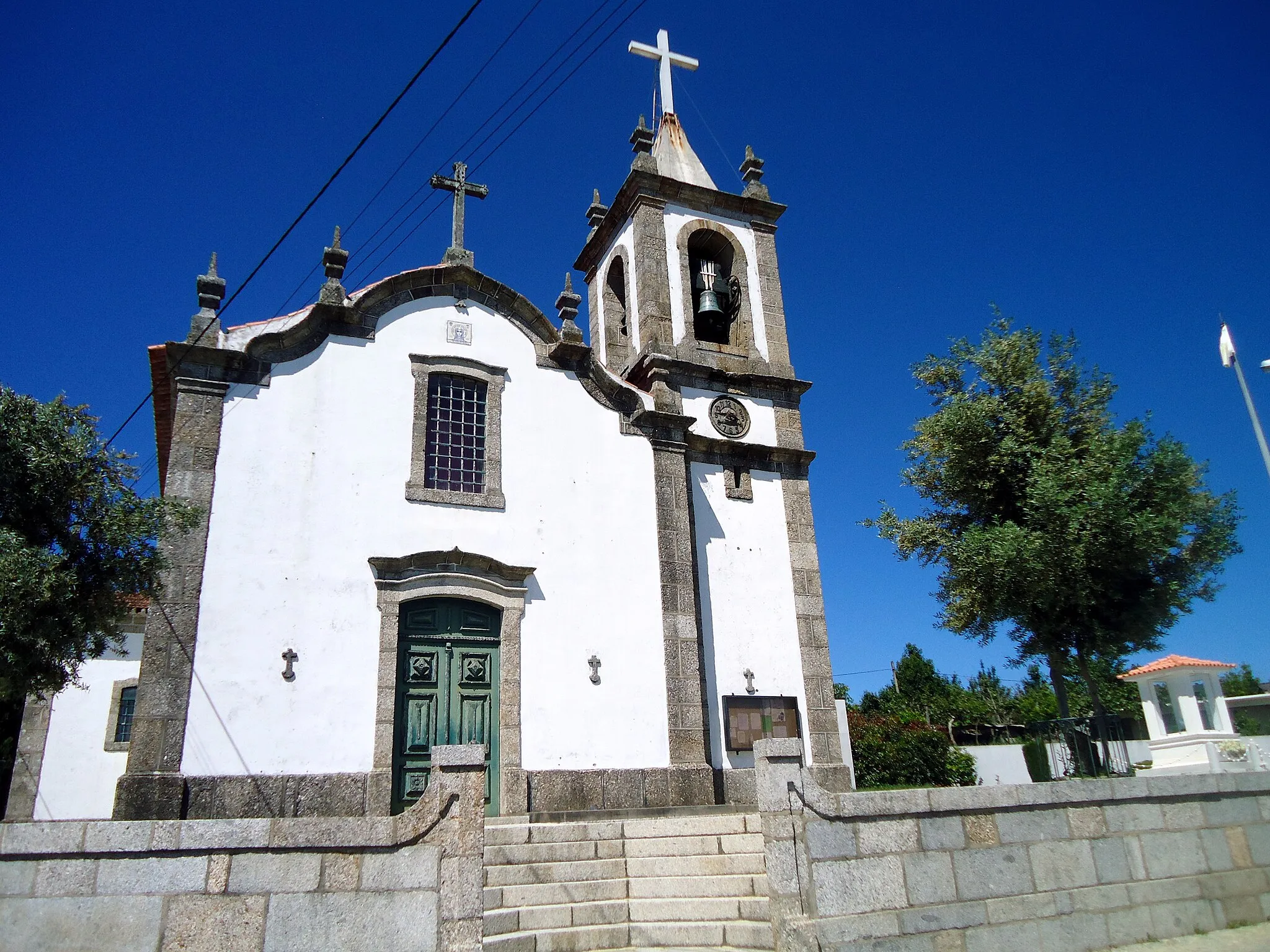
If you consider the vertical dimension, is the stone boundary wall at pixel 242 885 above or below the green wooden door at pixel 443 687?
below

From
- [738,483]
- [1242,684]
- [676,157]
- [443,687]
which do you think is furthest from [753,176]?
[1242,684]

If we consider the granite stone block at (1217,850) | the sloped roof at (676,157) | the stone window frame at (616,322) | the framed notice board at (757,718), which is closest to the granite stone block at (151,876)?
the framed notice board at (757,718)

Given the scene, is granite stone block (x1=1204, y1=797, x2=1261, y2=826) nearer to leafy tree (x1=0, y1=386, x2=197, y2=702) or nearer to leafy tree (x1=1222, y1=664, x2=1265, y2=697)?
leafy tree (x1=0, y1=386, x2=197, y2=702)

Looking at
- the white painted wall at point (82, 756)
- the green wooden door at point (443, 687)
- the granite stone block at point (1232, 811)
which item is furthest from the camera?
the white painted wall at point (82, 756)

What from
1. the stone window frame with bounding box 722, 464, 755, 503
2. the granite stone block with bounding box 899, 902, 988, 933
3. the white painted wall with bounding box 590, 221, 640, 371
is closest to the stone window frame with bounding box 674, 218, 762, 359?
the white painted wall with bounding box 590, 221, 640, 371

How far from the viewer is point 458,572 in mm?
10547

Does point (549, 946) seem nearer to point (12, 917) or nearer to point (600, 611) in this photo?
point (12, 917)

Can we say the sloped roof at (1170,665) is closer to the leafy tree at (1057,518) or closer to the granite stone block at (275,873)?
the leafy tree at (1057,518)

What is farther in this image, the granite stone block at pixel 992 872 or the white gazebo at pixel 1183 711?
the white gazebo at pixel 1183 711

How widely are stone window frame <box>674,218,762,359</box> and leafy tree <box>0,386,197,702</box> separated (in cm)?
784

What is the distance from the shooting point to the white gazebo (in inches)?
514

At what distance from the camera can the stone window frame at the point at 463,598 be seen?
9648 mm

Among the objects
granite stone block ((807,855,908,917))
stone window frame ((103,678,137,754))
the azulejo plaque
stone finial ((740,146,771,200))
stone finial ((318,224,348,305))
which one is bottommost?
granite stone block ((807,855,908,917))

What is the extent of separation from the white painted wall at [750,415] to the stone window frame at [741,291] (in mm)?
764
